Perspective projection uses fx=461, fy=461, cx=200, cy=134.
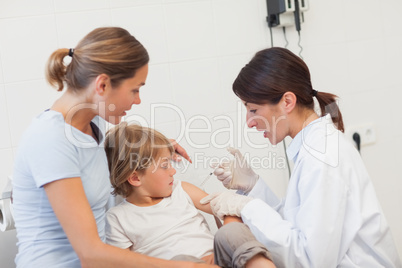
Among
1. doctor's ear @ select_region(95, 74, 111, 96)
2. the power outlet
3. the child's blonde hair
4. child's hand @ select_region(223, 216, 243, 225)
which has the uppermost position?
doctor's ear @ select_region(95, 74, 111, 96)

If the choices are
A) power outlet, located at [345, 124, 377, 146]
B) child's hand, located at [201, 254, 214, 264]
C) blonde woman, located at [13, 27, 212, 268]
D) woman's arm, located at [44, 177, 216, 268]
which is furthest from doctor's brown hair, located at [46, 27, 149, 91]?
power outlet, located at [345, 124, 377, 146]

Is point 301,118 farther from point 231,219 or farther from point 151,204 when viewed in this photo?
point 151,204

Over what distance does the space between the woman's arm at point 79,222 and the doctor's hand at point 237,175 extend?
65 cm

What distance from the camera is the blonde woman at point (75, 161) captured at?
4.11 feet

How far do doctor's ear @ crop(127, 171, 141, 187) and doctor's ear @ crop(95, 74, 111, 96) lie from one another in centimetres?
43

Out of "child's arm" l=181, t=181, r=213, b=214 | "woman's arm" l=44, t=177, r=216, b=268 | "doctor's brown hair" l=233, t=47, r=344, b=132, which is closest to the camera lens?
"woman's arm" l=44, t=177, r=216, b=268

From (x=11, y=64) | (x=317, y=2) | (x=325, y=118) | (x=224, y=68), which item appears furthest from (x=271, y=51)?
(x=11, y=64)

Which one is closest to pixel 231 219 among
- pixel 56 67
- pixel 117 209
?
pixel 117 209

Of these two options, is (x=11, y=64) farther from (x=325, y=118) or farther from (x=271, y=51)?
(x=325, y=118)

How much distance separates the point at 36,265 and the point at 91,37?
69 centimetres

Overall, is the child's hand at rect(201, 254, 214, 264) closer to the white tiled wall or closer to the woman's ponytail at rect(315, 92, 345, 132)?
the white tiled wall

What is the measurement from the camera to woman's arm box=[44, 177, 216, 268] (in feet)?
4.10

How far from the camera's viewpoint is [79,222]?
4.11ft

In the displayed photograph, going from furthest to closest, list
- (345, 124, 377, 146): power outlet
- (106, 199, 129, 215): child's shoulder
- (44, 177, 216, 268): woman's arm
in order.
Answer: (345, 124, 377, 146): power outlet
(106, 199, 129, 215): child's shoulder
(44, 177, 216, 268): woman's arm
